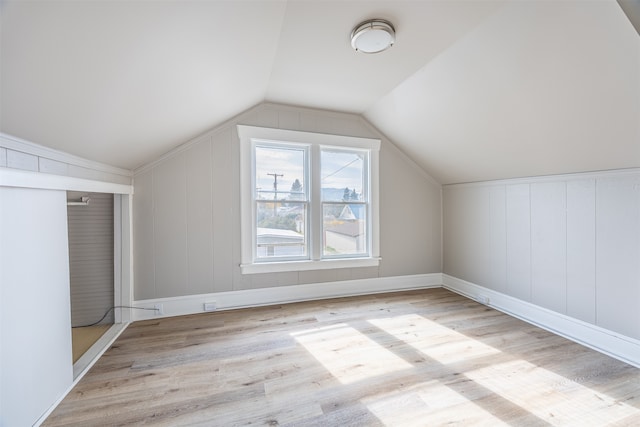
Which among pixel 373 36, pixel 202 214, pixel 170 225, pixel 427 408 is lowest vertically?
pixel 427 408

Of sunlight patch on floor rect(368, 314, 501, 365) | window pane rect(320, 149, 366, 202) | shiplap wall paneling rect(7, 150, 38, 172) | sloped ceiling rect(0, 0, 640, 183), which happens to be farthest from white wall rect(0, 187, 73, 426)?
window pane rect(320, 149, 366, 202)

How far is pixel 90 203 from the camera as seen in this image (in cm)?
273

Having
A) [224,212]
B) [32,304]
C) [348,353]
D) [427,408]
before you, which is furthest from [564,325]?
[32,304]

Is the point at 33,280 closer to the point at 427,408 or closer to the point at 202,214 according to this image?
the point at 202,214

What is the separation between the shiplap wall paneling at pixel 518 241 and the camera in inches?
115

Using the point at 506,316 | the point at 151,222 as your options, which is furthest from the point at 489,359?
the point at 151,222

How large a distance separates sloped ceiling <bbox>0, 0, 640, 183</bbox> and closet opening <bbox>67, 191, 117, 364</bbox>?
2.00 feet

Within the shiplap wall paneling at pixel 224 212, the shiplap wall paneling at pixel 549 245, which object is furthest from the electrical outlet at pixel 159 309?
the shiplap wall paneling at pixel 549 245

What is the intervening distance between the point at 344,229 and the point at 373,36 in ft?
7.66

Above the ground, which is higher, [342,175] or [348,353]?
[342,175]

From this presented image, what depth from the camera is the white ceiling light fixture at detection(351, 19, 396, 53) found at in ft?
5.99

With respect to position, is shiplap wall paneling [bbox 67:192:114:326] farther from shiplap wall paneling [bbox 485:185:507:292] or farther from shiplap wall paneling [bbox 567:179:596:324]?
shiplap wall paneling [bbox 567:179:596:324]

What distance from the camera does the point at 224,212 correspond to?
3172 mm

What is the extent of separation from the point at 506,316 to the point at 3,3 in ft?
13.4
